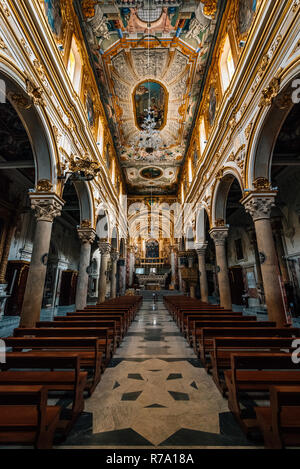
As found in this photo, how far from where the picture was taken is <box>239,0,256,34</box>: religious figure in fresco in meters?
6.25

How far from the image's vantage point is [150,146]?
1653cm

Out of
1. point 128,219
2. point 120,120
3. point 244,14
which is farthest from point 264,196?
point 128,219

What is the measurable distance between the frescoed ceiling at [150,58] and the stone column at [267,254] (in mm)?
8065

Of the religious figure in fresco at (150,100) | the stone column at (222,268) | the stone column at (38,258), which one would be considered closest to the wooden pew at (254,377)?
the stone column at (38,258)

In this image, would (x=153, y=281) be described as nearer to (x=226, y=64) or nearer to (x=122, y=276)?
(x=122, y=276)

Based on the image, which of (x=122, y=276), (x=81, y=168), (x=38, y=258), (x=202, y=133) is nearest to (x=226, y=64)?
(x=202, y=133)

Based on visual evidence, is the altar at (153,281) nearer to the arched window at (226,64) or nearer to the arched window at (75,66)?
the arched window at (226,64)

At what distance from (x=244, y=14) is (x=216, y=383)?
1033 centimetres

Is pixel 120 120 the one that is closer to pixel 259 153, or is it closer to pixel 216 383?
pixel 259 153

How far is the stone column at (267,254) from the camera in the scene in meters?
5.47

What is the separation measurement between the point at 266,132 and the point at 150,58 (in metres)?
8.29

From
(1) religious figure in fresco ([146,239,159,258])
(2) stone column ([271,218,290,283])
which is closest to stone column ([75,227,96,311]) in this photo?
(2) stone column ([271,218,290,283])

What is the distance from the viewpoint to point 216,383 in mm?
2879

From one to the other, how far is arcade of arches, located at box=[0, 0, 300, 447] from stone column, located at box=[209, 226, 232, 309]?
7 cm
